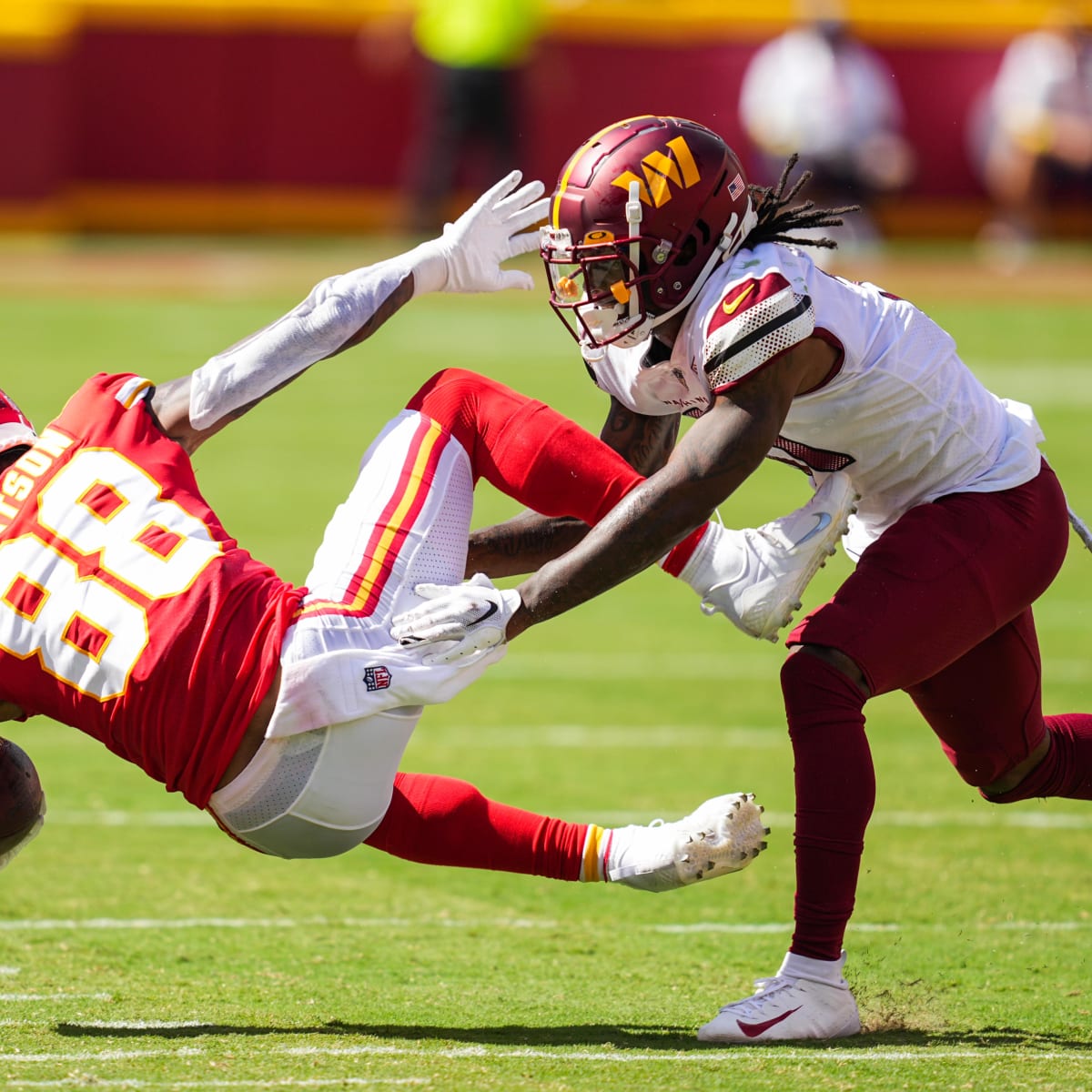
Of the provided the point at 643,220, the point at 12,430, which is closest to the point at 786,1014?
the point at 643,220

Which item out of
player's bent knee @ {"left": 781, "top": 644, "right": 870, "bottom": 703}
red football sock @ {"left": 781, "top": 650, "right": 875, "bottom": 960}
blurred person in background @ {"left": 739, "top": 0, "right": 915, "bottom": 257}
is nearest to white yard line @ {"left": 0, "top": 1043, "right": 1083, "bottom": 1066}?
red football sock @ {"left": 781, "top": 650, "right": 875, "bottom": 960}

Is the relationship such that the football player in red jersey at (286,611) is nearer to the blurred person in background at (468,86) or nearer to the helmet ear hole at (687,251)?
the helmet ear hole at (687,251)

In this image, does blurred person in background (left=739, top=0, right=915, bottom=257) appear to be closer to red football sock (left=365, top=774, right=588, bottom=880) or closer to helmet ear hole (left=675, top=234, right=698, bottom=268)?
helmet ear hole (left=675, top=234, right=698, bottom=268)

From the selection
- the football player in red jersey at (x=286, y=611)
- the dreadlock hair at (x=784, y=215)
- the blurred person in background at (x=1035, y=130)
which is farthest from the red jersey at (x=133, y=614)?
the blurred person in background at (x=1035, y=130)

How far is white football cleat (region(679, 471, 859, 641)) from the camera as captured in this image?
12.8 feet

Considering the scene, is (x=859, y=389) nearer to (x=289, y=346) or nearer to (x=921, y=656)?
(x=921, y=656)

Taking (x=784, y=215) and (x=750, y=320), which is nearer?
(x=750, y=320)

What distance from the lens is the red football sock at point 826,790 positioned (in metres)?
3.75

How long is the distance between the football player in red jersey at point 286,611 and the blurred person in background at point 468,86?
13.5 metres

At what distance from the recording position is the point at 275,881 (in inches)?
205

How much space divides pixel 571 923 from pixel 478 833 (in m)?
0.91

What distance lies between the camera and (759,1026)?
374 cm

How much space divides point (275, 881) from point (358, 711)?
173cm

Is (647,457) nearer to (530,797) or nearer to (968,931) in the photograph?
(968,931)
